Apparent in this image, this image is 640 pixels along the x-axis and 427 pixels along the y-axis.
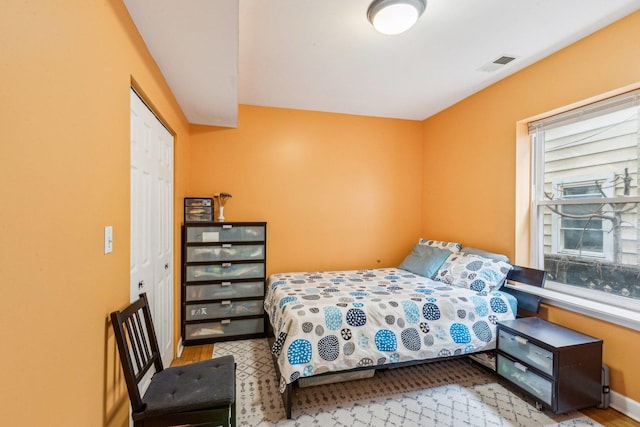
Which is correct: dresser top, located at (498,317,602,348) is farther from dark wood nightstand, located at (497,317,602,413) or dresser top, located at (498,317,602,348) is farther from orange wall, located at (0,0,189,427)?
orange wall, located at (0,0,189,427)

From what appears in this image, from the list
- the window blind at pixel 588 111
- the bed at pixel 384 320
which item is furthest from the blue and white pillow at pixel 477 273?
the window blind at pixel 588 111

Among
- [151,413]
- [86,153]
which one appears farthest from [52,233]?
[151,413]

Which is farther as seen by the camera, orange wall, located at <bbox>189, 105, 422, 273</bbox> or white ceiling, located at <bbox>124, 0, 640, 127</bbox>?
orange wall, located at <bbox>189, 105, 422, 273</bbox>

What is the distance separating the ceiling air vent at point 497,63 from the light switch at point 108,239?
3080 mm

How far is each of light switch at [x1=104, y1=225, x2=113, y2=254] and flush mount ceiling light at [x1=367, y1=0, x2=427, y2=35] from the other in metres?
1.95

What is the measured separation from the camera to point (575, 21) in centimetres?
206

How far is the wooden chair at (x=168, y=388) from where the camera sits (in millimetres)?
1346

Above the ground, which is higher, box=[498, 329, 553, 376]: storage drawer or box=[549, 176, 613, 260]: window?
box=[549, 176, 613, 260]: window

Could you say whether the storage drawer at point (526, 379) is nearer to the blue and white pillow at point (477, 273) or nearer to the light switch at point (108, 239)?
the blue and white pillow at point (477, 273)

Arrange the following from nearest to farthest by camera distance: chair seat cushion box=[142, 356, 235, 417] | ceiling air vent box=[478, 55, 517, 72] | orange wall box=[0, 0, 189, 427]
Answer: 1. orange wall box=[0, 0, 189, 427]
2. chair seat cushion box=[142, 356, 235, 417]
3. ceiling air vent box=[478, 55, 517, 72]

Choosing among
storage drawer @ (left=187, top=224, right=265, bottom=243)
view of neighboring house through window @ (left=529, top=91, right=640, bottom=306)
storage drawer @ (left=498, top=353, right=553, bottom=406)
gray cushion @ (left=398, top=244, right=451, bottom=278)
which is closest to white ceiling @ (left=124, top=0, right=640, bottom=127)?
view of neighboring house through window @ (left=529, top=91, right=640, bottom=306)

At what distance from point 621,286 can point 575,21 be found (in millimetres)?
1940

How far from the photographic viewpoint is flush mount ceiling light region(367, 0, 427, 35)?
5.92 feet

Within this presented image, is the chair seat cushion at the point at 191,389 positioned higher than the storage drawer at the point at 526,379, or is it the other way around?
the chair seat cushion at the point at 191,389
